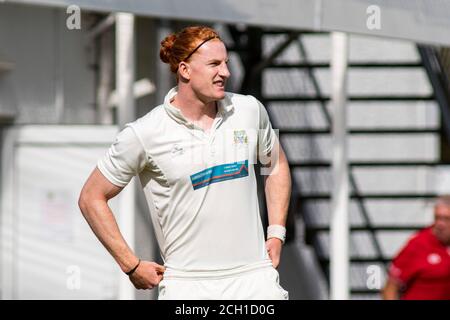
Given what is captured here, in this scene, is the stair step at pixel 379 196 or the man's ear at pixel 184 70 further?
the stair step at pixel 379 196

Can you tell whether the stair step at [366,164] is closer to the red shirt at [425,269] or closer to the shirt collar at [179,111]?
the red shirt at [425,269]

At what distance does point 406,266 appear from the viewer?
7.79 m

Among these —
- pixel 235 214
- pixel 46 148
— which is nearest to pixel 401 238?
pixel 46 148

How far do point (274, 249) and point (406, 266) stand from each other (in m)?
2.91

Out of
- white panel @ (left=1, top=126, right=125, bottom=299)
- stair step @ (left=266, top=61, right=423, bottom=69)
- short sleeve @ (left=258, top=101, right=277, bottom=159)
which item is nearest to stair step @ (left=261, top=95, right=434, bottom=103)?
stair step @ (left=266, top=61, right=423, bottom=69)

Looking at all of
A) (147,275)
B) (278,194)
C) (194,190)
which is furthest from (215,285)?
(278,194)

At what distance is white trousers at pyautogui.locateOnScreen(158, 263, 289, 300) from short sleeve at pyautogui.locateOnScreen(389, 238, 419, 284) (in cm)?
303

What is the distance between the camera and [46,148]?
34.4ft

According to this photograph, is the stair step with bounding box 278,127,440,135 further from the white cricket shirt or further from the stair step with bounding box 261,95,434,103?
the white cricket shirt

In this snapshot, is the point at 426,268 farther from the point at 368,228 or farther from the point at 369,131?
the point at 369,131

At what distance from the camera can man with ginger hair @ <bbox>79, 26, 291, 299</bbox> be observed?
190 inches

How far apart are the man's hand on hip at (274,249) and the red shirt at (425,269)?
9.39ft

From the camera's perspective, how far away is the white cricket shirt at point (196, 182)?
482 cm

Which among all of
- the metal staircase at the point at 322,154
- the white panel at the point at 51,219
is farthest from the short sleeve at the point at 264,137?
the metal staircase at the point at 322,154
